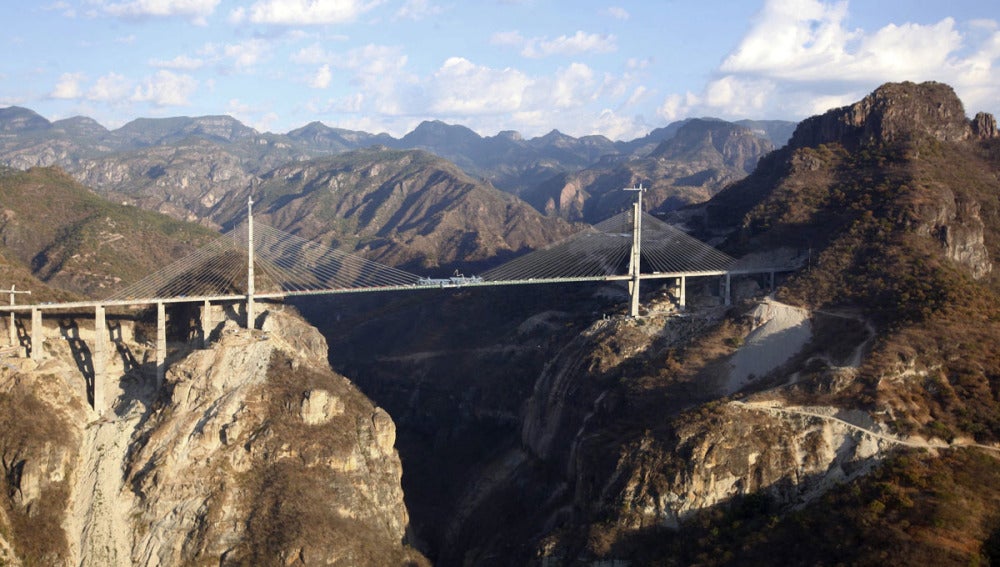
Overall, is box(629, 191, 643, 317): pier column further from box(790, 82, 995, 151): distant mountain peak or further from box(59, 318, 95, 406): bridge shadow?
box(59, 318, 95, 406): bridge shadow

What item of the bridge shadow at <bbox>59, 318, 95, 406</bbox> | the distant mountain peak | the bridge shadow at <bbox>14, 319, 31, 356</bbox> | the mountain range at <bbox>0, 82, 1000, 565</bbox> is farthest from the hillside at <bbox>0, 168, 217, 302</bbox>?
the distant mountain peak

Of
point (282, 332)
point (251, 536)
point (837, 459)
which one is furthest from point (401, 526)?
point (837, 459)

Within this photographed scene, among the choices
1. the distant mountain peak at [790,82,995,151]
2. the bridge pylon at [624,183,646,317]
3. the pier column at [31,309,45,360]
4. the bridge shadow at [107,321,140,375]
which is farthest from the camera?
the distant mountain peak at [790,82,995,151]

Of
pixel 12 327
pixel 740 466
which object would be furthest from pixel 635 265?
pixel 12 327

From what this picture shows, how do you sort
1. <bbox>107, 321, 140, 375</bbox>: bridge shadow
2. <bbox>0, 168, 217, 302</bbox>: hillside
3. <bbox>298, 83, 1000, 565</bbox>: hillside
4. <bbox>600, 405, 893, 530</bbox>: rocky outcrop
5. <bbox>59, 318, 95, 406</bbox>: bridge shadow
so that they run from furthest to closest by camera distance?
<bbox>0, 168, 217, 302</bbox>: hillside
<bbox>107, 321, 140, 375</bbox>: bridge shadow
<bbox>59, 318, 95, 406</bbox>: bridge shadow
<bbox>600, 405, 893, 530</bbox>: rocky outcrop
<bbox>298, 83, 1000, 565</bbox>: hillside

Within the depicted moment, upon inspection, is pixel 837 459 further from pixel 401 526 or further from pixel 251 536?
pixel 251 536

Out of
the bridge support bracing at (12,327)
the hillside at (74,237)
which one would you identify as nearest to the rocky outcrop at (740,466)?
the bridge support bracing at (12,327)

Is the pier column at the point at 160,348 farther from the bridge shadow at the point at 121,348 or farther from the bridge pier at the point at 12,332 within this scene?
the bridge pier at the point at 12,332
